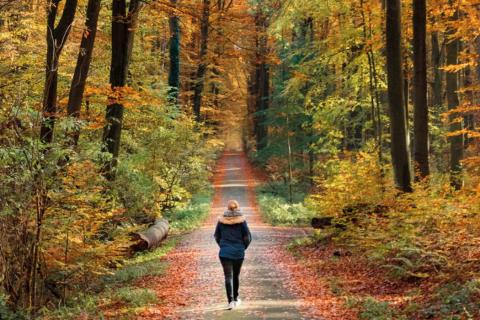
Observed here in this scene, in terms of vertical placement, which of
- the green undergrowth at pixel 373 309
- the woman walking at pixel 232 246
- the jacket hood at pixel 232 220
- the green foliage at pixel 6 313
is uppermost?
the jacket hood at pixel 232 220

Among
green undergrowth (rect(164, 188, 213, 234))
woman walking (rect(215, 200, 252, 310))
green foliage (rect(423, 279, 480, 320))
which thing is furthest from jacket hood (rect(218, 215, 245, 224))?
green undergrowth (rect(164, 188, 213, 234))

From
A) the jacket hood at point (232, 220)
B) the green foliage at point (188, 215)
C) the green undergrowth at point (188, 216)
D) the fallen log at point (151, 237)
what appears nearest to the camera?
the jacket hood at point (232, 220)

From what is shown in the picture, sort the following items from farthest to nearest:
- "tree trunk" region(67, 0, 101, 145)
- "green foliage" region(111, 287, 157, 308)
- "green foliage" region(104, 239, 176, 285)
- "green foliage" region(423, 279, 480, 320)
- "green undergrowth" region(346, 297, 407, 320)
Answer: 1. "tree trunk" region(67, 0, 101, 145)
2. "green foliage" region(104, 239, 176, 285)
3. "green foliage" region(111, 287, 157, 308)
4. "green undergrowth" region(346, 297, 407, 320)
5. "green foliage" region(423, 279, 480, 320)

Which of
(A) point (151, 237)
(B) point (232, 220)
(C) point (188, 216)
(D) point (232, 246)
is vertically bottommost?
(C) point (188, 216)

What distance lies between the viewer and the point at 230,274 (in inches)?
362

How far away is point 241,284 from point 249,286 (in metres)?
0.28

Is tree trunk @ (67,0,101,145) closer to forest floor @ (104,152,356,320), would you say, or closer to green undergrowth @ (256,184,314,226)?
forest floor @ (104,152,356,320)

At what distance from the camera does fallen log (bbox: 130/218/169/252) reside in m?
15.6

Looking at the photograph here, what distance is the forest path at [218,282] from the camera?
348 inches

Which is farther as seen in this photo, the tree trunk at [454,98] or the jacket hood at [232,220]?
the tree trunk at [454,98]

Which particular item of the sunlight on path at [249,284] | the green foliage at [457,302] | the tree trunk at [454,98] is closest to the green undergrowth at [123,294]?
the sunlight on path at [249,284]

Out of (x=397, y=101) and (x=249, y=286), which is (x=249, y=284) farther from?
(x=397, y=101)

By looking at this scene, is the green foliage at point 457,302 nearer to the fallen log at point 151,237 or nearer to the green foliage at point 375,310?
the green foliage at point 375,310

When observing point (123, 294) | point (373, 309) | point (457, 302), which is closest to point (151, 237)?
point (123, 294)
